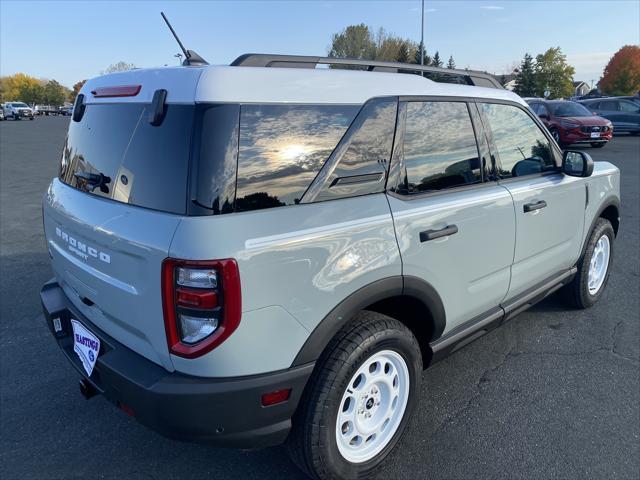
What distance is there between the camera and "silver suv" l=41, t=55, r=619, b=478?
180 centimetres

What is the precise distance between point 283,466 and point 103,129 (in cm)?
190

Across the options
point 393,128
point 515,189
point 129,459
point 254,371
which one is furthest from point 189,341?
point 515,189

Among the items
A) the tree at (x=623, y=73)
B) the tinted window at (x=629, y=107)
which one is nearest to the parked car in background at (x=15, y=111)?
the tinted window at (x=629, y=107)

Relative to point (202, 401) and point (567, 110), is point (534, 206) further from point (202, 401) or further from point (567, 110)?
point (567, 110)

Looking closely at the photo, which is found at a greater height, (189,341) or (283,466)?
Result: (189,341)

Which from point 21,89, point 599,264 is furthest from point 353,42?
point 21,89

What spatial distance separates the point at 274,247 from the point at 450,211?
3.68ft

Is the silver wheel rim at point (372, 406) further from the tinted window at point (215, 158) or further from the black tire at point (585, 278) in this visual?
the black tire at point (585, 278)

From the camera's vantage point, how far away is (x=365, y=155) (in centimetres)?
224

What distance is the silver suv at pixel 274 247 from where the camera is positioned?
180 centimetres

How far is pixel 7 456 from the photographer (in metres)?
2.52

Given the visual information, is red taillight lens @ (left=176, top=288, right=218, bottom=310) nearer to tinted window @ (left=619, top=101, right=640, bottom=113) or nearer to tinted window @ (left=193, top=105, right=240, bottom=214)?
tinted window @ (left=193, top=105, right=240, bottom=214)

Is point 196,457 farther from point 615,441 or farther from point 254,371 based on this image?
point 615,441

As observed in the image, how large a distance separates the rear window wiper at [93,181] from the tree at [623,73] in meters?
75.1
